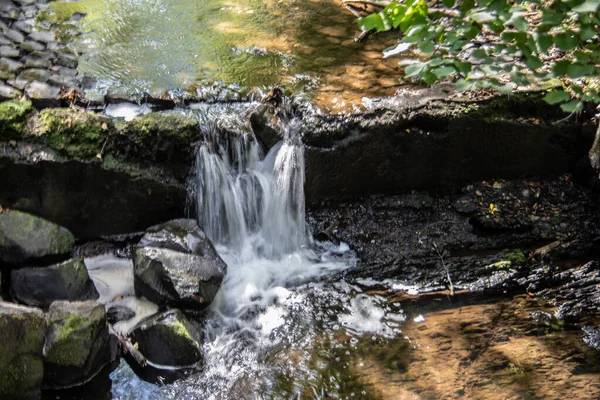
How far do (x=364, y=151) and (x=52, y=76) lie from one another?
3101 millimetres

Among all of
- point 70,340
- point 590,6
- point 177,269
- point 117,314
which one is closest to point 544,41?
point 590,6

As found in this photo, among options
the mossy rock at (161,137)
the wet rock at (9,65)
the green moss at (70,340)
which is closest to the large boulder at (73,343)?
the green moss at (70,340)

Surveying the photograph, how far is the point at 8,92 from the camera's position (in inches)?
189

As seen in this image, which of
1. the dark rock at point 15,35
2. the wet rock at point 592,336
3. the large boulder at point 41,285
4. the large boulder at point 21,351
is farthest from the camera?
the dark rock at point 15,35

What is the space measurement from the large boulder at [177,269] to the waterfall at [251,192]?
50 cm

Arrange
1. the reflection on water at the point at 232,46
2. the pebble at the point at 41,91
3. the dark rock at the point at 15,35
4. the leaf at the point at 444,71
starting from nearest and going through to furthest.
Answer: the leaf at the point at 444,71 → the pebble at the point at 41,91 → the reflection on water at the point at 232,46 → the dark rock at the point at 15,35

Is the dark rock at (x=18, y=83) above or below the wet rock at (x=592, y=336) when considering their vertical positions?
above

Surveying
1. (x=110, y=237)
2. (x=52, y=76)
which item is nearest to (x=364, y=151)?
(x=110, y=237)

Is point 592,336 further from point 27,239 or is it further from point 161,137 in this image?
point 27,239

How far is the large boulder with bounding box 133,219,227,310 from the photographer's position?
437 centimetres

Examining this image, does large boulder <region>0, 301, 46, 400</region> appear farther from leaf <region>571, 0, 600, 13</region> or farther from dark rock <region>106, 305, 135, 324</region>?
leaf <region>571, 0, 600, 13</region>

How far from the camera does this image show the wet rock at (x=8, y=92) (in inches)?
187

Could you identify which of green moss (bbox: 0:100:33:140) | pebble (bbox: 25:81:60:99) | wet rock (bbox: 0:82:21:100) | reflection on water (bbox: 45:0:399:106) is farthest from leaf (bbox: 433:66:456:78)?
wet rock (bbox: 0:82:21:100)

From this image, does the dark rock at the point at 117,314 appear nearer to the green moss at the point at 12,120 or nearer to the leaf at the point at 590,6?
the green moss at the point at 12,120
